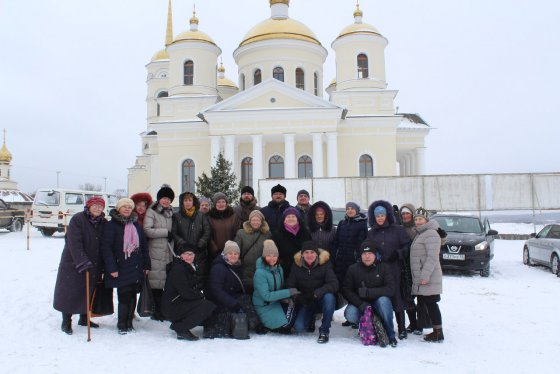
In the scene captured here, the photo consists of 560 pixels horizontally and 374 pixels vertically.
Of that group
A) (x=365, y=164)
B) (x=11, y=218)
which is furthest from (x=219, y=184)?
(x=365, y=164)

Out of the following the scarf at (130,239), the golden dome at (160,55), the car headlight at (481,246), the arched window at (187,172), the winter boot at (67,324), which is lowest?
the winter boot at (67,324)

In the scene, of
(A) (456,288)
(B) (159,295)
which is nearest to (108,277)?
(B) (159,295)

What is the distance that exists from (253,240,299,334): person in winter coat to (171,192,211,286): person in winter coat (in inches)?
31.9

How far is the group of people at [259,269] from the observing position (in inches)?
221

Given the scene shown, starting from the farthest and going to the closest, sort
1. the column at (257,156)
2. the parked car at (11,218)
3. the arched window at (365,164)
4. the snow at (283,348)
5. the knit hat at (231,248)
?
the arched window at (365,164) < the column at (257,156) < the parked car at (11,218) < the knit hat at (231,248) < the snow at (283,348)

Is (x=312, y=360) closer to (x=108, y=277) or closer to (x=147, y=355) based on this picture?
(x=147, y=355)

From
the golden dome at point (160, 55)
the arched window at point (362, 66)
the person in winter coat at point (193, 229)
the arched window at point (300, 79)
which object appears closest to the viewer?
the person in winter coat at point (193, 229)

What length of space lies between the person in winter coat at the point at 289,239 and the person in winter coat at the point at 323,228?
0.56 ft

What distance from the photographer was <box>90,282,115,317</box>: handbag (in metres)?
5.88

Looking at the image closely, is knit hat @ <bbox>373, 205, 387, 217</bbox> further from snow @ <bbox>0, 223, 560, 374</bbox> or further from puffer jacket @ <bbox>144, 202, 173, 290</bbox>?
puffer jacket @ <bbox>144, 202, 173, 290</bbox>

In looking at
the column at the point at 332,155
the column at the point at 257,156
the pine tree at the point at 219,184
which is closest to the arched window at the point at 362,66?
the column at the point at 332,155

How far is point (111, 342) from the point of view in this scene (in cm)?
543

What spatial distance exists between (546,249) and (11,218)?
19.6 m

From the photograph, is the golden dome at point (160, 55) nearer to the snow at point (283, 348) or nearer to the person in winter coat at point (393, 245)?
the snow at point (283, 348)
